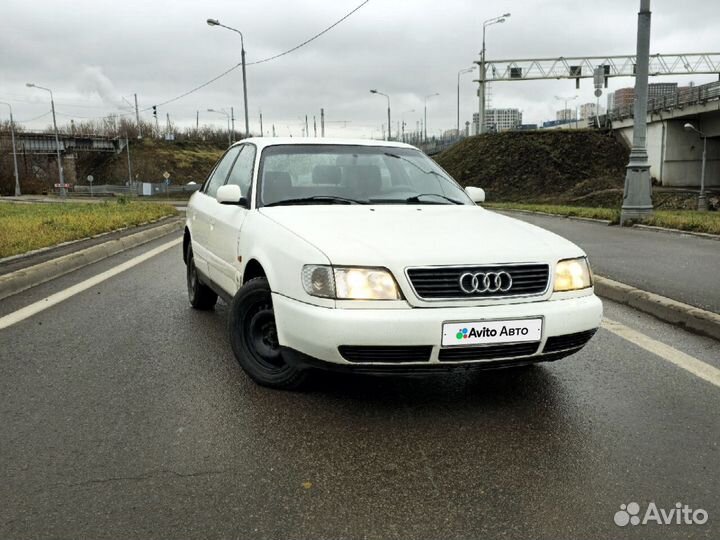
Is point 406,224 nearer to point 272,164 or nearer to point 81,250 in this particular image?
point 272,164

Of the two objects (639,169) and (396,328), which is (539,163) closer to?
(639,169)

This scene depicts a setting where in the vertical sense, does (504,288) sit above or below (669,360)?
above

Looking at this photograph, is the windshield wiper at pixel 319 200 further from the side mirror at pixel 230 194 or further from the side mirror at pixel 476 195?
the side mirror at pixel 476 195

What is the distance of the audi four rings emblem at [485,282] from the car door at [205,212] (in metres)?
2.60

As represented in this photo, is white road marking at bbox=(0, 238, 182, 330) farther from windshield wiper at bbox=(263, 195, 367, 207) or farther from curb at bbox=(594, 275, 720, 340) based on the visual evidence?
curb at bbox=(594, 275, 720, 340)

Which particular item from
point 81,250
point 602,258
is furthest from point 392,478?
point 81,250

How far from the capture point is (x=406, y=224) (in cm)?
387

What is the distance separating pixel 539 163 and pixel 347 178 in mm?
45597

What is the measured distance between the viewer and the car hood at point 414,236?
3.27m

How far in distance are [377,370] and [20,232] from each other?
10877 millimetres

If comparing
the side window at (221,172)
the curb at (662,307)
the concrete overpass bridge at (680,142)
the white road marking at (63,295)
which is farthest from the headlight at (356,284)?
the concrete overpass bridge at (680,142)

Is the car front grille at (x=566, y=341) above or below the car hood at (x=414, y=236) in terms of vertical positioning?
below

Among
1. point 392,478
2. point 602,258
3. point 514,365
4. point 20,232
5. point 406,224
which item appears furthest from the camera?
point 20,232
